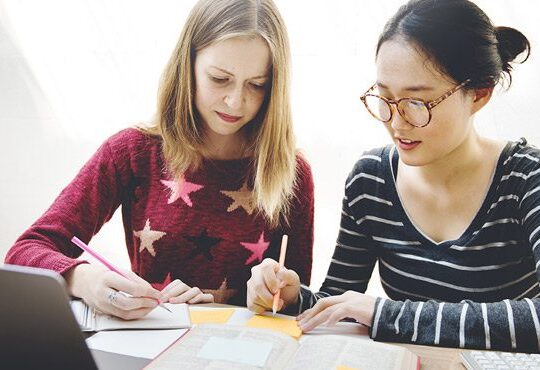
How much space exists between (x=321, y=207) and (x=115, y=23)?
2.78ft

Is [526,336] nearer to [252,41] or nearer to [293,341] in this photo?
[293,341]

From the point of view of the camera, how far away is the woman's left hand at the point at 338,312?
3.27 feet

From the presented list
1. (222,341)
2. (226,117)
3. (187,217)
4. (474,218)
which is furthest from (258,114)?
(222,341)

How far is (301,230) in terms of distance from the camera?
4.65 ft

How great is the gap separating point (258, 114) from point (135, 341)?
0.62 m

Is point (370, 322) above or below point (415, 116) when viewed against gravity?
below

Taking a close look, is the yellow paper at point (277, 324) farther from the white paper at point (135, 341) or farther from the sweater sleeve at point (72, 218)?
the sweater sleeve at point (72, 218)

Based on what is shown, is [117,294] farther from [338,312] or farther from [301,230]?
[301,230]

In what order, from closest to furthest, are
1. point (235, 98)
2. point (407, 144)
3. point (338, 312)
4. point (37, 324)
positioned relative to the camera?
point (37, 324)
point (338, 312)
point (407, 144)
point (235, 98)

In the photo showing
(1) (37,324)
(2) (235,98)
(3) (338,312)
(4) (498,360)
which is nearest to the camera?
(1) (37,324)

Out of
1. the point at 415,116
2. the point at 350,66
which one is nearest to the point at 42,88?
the point at 350,66

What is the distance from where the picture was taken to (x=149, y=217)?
1.36 meters

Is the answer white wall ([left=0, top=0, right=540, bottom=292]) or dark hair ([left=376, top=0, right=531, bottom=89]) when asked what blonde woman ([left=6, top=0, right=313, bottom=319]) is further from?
white wall ([left=0, top=0, right=540, bottom=292])

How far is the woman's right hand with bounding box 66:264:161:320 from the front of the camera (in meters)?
1.00
